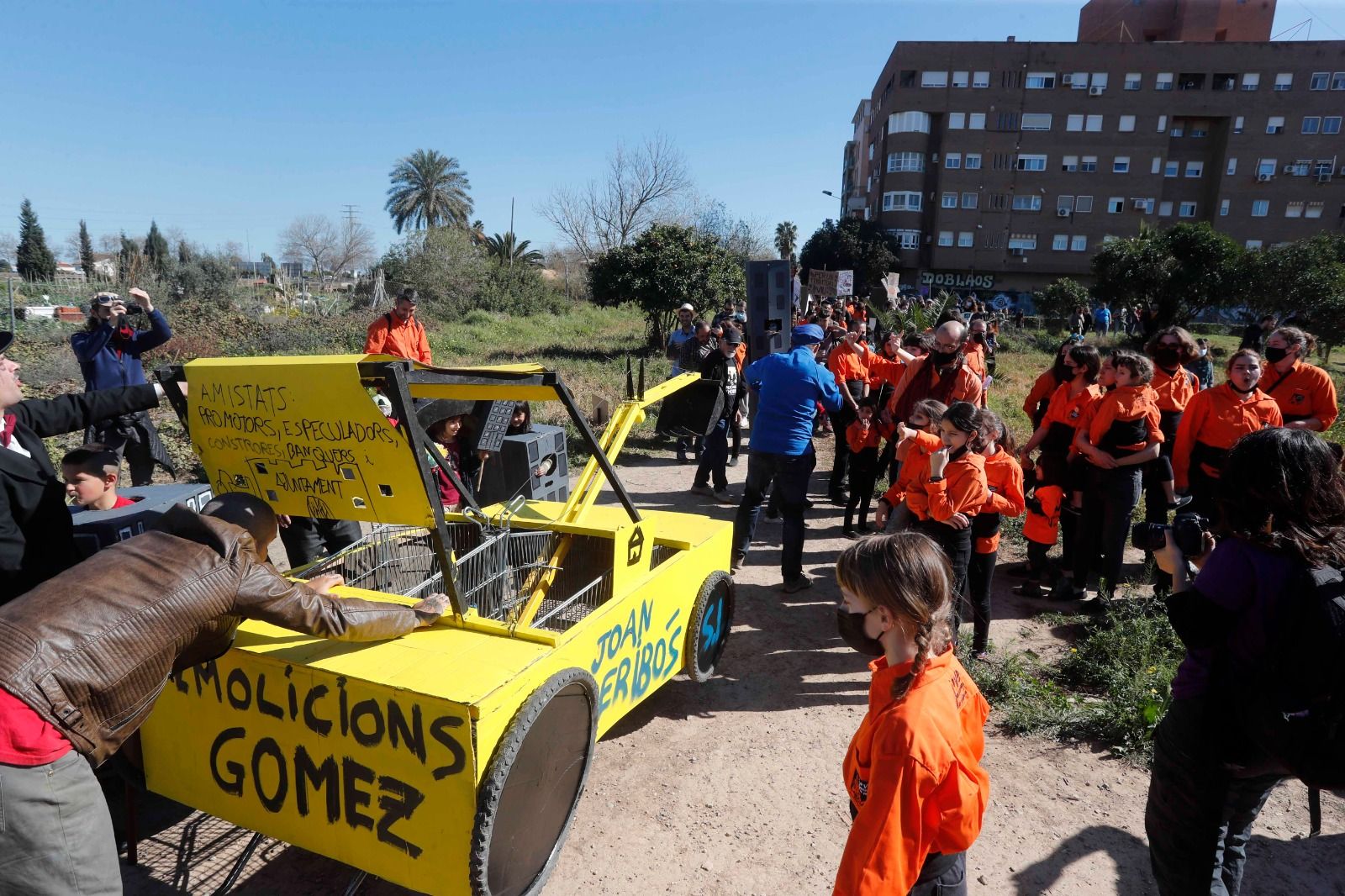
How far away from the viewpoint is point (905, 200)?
47969mm

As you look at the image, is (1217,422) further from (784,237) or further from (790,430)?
(784,237)

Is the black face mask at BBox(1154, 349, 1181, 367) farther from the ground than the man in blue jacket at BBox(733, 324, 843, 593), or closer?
farther from the ground

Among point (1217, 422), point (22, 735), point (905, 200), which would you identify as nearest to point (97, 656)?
point (22, 735)

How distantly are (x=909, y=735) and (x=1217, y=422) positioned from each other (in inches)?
179

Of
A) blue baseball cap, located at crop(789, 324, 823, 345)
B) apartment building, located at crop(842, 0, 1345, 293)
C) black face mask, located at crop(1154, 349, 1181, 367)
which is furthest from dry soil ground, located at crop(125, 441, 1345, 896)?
apartment building, located at crop(842, 0, 1345, 293)

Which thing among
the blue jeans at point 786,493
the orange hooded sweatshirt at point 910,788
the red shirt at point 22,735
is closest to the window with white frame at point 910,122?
the blue jeans at point 786,493

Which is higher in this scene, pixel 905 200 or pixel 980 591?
pixel 905 200

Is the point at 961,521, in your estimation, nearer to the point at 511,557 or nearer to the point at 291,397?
the point at 511,557

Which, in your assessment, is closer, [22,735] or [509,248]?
[22,735]

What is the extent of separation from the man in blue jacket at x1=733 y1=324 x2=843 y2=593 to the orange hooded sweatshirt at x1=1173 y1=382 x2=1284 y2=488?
7.73 ft

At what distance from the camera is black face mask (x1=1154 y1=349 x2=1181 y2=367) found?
5445 mm

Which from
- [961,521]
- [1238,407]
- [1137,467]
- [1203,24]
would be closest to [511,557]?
[961,521]

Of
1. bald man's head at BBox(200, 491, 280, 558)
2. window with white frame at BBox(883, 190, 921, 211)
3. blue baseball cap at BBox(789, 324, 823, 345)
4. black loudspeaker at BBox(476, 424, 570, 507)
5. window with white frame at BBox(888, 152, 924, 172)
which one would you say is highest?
window with white frame at BBox(888, 152, 924, 172)

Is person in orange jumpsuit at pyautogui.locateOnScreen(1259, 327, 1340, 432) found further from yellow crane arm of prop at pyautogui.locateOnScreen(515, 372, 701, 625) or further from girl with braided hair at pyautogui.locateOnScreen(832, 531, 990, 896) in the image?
girl with braided hair at pyautogui.locateOnScreen(832, 531, 990, 896)
